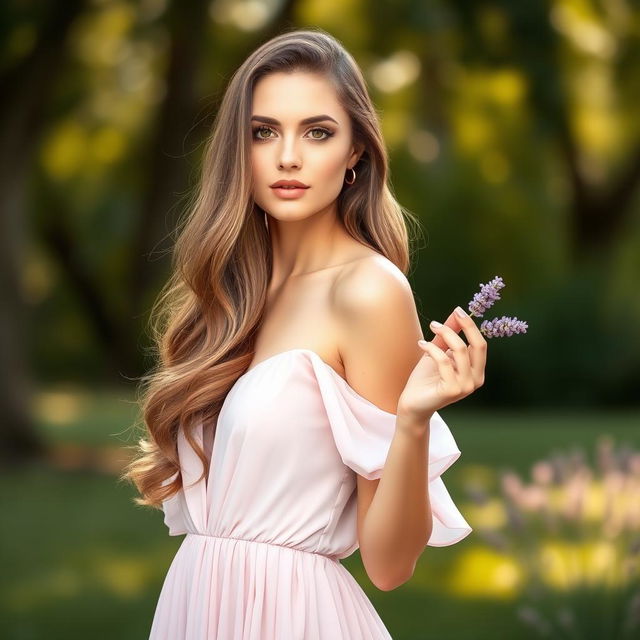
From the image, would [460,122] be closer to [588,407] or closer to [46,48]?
[588,407]

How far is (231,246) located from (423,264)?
1410 cm

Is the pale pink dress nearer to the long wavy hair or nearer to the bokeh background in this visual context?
the long wavy hair

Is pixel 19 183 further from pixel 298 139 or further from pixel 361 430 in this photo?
pixel 361 430

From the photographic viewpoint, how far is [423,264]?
16672 mm

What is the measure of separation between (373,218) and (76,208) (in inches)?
749

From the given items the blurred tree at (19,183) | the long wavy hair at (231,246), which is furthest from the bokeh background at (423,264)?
the long wavy hair at (231,246)

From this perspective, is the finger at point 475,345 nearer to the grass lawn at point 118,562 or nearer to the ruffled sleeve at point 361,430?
the ruffled sleeve at point 361,430

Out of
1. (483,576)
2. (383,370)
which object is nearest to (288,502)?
(383,370)

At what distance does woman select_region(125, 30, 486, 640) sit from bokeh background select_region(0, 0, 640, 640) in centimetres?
55

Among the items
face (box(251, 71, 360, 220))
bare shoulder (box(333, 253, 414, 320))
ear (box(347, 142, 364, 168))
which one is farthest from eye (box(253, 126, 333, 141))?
bare shoulder (box(333, 253, 414, 320))

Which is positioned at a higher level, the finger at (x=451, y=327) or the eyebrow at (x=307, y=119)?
the eyebrow at (x=307, y=119)

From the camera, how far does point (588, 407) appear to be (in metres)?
16.0

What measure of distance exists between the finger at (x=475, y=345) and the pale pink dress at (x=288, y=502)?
0.38 meters

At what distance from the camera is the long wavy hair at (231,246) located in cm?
257
